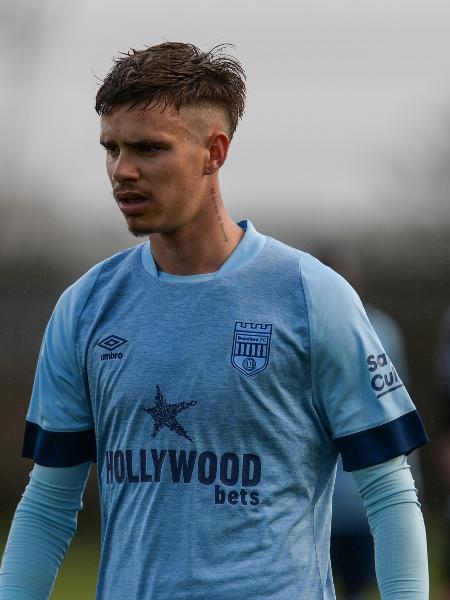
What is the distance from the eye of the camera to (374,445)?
271 centimetres

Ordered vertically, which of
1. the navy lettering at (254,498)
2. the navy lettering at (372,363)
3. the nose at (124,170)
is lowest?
the navy lettering at (254,498)

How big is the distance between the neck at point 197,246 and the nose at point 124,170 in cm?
18

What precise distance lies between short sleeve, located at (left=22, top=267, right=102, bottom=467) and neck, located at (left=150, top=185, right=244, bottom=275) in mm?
161

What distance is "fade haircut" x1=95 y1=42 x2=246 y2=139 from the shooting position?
278 cm

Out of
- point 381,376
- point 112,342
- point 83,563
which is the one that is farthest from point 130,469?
point 83,563

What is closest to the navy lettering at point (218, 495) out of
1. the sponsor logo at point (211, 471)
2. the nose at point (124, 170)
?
the sponsor logo at point (211, 471)

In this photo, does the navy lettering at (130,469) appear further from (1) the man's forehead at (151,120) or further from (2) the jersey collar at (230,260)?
(1) the man's forehead at (151,120)

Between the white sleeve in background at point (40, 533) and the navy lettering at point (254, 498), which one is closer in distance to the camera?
the navy lettering at point (254, 498)

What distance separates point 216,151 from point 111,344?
44cm

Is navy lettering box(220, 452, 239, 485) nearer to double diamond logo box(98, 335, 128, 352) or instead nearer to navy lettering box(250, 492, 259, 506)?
navy lettering box(250, 492, 259, 506)

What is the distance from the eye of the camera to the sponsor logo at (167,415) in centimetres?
269

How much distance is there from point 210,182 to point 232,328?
315 mm

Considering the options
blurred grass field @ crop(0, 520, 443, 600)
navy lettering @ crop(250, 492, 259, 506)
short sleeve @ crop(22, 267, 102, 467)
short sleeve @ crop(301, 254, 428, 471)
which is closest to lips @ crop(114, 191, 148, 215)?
short sleeve @ crop(22, 267, 102, 467)

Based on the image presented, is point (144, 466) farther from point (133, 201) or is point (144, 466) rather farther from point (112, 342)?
point (133, 201)
